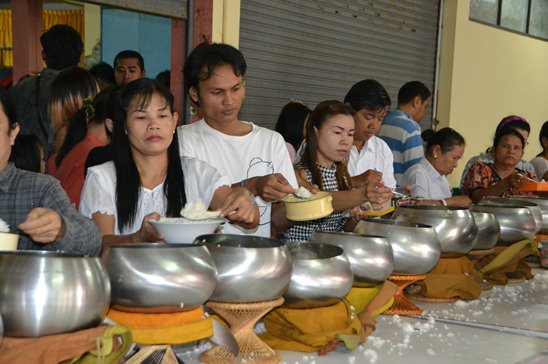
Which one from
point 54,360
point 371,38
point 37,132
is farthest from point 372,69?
point 54,360

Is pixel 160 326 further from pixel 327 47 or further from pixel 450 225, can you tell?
pixel 327 47

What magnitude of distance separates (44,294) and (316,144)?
1.97 m

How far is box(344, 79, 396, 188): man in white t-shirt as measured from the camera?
368cm

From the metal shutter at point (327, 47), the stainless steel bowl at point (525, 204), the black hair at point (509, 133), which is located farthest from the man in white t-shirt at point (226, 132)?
the metal shutter at point (327, 47)

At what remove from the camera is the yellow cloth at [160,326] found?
1.41m

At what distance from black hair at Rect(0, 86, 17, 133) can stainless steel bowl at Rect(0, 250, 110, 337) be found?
0.61 meters

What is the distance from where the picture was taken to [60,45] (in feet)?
13.7

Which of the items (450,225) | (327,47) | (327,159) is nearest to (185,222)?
(450,225)

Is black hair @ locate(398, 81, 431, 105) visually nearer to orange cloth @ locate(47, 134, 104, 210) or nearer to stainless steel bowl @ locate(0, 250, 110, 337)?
orange cloth @ locate(47, 134, 104, 210)

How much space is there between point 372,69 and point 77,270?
5.98m

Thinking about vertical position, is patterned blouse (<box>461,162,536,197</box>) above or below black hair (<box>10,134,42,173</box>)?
below

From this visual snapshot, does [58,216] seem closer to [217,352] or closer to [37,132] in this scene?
[217,352]

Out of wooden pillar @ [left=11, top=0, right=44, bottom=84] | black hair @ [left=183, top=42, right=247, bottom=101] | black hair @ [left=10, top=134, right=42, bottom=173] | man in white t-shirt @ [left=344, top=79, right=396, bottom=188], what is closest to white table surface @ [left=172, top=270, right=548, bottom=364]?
black hair @ [left=183, top=42, right=247, bottom=101]

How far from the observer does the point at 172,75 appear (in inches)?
195
